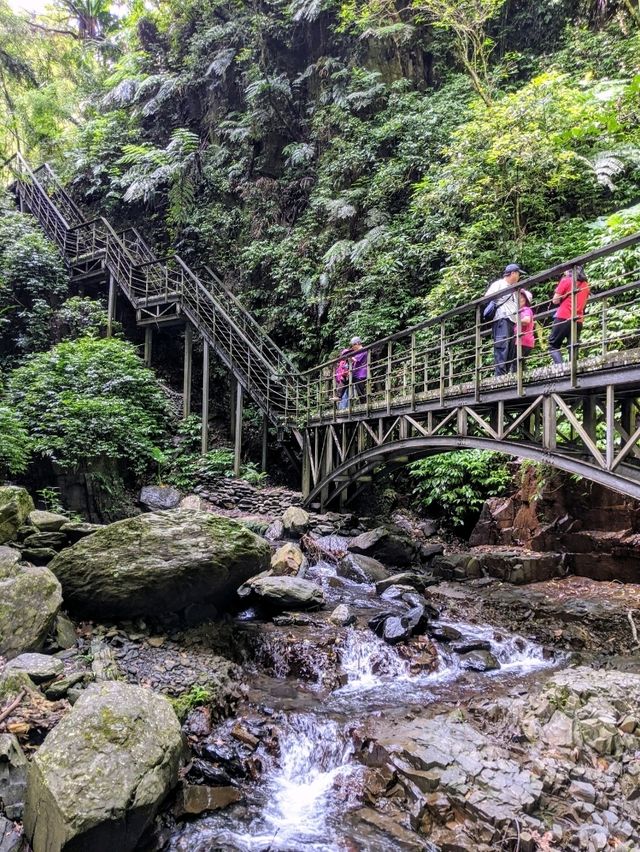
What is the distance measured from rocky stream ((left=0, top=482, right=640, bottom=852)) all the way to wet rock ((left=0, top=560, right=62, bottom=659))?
3 centimetres

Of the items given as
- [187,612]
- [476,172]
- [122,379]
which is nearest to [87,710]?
[187,612]

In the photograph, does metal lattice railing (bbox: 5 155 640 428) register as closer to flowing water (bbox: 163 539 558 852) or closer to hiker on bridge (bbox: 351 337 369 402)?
hiker on bridge (bbox: 351 337 369 402)

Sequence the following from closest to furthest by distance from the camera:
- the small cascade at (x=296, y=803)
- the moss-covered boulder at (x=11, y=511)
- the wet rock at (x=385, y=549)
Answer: the small cascade at (x=296, y=803) → the moss-covered boulder at (x=11, y=511) → the wet rock at (x=385, y=549)

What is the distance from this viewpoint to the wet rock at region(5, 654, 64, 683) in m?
4.66

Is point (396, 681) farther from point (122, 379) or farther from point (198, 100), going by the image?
point (198, 100)

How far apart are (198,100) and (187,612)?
23835 millimetres

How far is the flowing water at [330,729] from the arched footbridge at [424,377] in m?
2.97

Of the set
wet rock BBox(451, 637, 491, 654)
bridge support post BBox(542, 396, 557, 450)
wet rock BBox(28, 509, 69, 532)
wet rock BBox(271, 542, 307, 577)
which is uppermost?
bridge support post BBox(542, 396, 557, 450)

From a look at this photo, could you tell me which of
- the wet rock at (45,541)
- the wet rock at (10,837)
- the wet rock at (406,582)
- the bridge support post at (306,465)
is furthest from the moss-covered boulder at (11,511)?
the bridge support post at (306,465)

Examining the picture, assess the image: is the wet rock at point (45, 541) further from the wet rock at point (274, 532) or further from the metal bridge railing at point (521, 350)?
the metal bridge railing at point (521, 350)

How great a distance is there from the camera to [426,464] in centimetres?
1330

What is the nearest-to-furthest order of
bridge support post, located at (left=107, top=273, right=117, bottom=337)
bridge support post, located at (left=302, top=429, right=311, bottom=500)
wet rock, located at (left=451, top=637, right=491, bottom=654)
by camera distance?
wet rock, located at (left=451, top=637, right=491, bottom=654)
bridge support post, located at (left=302, top=429, right=311, bottom=500)
bridge support post, located at (left=107, top=273, right=117, bottom=337)

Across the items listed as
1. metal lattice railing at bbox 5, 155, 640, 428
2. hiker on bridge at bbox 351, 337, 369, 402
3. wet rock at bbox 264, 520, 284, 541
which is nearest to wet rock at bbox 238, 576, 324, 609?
wet rock at bbox 264, 520, 284, 541

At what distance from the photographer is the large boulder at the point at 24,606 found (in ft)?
16.7
